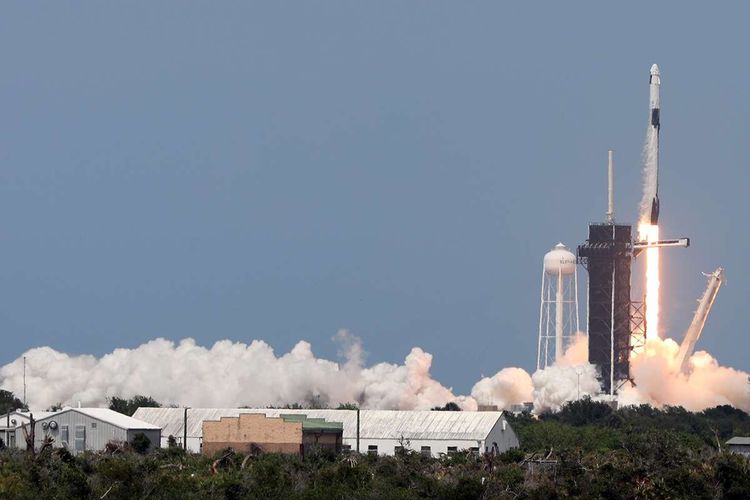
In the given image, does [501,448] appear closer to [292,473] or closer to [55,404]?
[292,473]

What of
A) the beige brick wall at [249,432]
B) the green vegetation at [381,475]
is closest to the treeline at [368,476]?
the green vegetation at [381,475]

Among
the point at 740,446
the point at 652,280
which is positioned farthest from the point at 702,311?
the point at 740,446

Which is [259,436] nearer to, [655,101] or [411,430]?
[411,430]

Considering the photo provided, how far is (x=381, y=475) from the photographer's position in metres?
90.6

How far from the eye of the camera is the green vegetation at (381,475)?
8219 centimetres

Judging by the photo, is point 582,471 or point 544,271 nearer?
point 582,471

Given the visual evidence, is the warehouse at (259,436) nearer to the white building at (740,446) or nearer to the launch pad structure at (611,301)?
the white building at (740,446)

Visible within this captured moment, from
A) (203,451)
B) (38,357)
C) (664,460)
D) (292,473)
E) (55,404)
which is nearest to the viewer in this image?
(292,473)

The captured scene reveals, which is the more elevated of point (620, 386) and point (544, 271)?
point (544, 271)

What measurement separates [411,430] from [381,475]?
95.8ft

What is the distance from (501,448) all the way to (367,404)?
47.4m

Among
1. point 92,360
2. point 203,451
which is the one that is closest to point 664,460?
point 203,451

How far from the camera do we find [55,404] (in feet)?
524

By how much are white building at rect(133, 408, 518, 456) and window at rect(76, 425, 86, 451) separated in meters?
7.87
